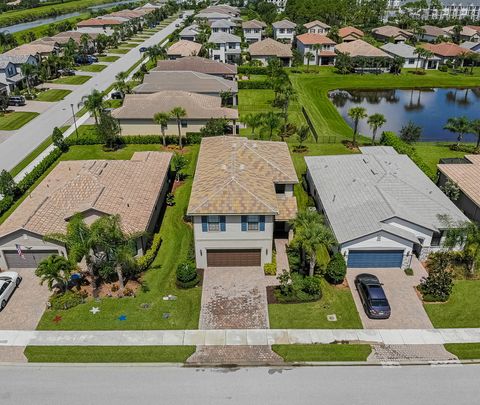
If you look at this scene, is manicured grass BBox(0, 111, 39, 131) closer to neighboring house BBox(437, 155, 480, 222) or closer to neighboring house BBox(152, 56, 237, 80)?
neighboring house BBox(152, 56, 237, 80)

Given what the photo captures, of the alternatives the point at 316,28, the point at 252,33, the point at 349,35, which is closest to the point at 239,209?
the point at 252,33

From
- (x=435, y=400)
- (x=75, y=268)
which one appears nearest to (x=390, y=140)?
(x=435, y=400)

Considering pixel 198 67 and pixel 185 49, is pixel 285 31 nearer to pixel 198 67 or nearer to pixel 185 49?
pixel 185 49

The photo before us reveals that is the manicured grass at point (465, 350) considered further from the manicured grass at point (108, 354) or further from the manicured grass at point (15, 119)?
the manicured grass at point (15, 119)

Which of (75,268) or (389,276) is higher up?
(75,268)

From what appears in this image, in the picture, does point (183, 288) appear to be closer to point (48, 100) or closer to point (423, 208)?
point (423, 208)
